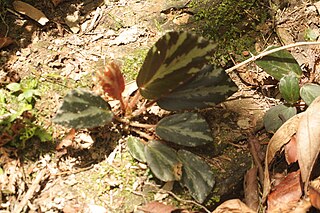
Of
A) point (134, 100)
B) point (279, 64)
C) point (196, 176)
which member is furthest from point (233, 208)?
point (279, 64)

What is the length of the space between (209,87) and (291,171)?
17.3 inches

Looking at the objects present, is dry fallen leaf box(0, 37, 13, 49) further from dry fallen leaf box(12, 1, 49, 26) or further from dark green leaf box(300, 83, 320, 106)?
dark green leaf box(300, 83, 320, 106)

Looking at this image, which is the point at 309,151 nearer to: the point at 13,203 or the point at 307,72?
the point at 307,72

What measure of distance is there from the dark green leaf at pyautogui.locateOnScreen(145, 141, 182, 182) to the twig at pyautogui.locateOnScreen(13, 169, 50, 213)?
1.19 feet

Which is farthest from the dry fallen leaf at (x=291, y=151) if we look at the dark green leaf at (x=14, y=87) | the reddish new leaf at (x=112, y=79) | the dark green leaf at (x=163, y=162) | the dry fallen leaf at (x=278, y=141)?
the dark green leaf at (x=14, y=87)

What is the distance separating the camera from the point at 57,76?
187 centimetres

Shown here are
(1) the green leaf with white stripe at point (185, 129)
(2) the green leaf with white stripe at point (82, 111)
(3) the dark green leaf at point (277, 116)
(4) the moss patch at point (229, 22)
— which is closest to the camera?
(2) the green leaf with white stripe at point (82, 111)

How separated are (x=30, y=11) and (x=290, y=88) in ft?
3.60

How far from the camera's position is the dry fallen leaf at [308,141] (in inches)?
64.8

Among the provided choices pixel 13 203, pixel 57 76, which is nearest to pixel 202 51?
pixel 57 76

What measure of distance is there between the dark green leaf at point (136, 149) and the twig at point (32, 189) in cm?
30

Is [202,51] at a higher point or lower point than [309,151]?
higher

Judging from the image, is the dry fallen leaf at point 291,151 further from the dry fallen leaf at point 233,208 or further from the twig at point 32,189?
the twig at point 32,189

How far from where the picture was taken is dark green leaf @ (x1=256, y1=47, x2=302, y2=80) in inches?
73.1
